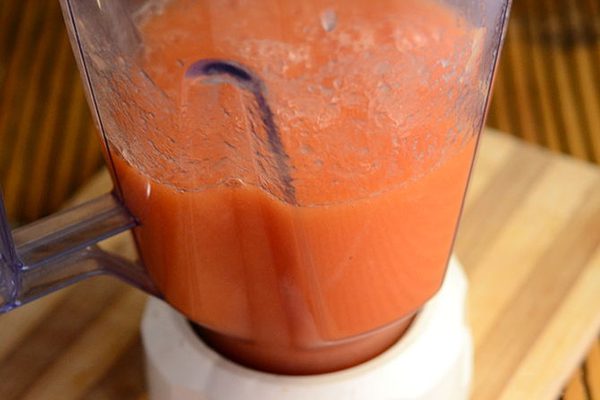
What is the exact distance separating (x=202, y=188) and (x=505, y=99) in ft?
1.28

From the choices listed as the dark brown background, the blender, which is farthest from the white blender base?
the dark brown background

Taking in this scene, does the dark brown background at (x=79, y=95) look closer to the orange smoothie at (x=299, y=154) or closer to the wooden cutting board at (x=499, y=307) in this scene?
the wooden cutting board at (x=499, y=307)

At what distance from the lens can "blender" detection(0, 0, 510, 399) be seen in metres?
0.39

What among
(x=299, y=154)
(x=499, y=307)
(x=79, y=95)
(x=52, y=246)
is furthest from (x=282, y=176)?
(x=79, y=95)

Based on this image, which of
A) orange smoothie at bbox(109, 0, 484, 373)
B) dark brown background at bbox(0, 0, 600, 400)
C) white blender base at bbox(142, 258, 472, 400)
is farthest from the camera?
dark brown background at bbox(0, 0, 600, 400)

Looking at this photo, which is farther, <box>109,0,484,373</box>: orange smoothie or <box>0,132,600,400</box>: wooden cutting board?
<box>0,132,600,400</box>: wooden cutting board

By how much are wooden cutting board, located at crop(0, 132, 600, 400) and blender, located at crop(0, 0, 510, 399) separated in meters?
0.07

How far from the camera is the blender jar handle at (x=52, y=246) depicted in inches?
18.0

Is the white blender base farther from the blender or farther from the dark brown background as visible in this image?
the dark brown background

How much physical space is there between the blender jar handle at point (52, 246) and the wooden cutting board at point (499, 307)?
4.3 inches

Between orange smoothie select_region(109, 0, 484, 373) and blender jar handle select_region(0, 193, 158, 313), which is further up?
orange smoothie select_region(109, 0, 484, 373)

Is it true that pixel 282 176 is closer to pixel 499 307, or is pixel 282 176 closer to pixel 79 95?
pixel 499 307

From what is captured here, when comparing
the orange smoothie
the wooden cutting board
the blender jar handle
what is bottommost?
the wooden cutting board

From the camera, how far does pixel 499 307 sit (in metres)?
0.60
